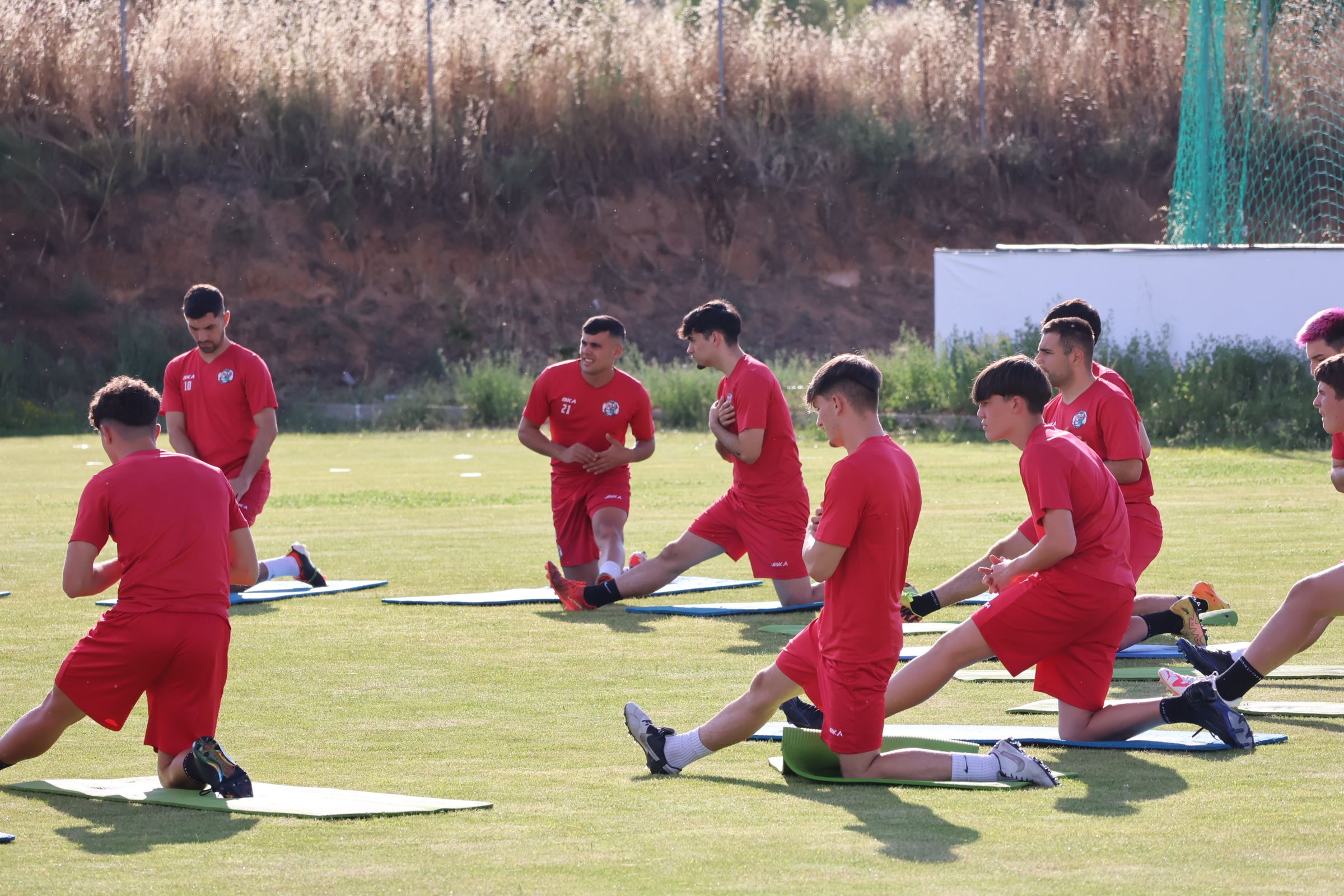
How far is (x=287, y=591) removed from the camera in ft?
40.5

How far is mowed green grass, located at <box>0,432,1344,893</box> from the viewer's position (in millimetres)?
5238

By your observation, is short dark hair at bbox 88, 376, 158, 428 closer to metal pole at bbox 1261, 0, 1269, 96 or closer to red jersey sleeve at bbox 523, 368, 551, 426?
red jersey sleeve at bbox 523, 368, 551, 426

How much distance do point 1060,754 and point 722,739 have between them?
1.33 metres

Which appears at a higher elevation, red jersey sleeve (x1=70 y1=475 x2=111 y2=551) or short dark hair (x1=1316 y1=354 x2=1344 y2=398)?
short dark hair (x1=1316 y1=354 x2=1344 y2=398)

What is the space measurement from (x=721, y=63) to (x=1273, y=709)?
30.3m

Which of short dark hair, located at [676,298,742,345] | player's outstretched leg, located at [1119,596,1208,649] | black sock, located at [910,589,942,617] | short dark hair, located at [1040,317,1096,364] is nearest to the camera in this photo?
short dark hair, located at [1040,317,1096,364]

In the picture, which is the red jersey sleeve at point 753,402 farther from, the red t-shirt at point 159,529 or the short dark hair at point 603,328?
the red t-shirt at point 159,529

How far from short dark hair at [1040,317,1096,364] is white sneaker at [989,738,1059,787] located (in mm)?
2592

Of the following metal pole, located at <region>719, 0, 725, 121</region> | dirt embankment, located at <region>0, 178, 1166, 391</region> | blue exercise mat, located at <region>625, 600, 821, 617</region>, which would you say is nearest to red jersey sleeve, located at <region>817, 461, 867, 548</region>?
blue exercise mat, located at <region>625, 600, 821, 617</region>

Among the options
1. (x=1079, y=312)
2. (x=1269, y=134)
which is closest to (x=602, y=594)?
(x=1079, y=312)

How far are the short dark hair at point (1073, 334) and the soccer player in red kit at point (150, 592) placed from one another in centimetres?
397

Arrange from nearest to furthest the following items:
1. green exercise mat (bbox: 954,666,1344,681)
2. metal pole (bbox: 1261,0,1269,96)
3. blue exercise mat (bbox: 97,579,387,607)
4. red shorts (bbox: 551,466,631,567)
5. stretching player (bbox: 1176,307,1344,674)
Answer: stretching player (bbox: 1176,307,1344,674), green exercise mat (bbox: 954,666,1344,681), blue exercise mat (bbox: 97,579,387,607), red shorts (bbox: 551,466,631,567), metal pole (bbox: 1261,0,1269,96)

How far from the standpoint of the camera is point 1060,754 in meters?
7.00

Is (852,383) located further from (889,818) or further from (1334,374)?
(1334,374)
